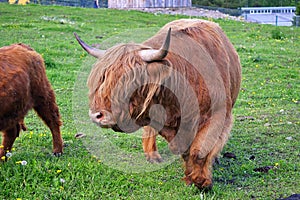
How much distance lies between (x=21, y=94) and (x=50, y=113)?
0.68 metres

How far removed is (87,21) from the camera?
65.3 feet

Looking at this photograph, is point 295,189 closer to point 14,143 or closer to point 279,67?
point 14,143

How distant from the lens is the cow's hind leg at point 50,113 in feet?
19.0

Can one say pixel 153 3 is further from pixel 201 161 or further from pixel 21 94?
pixel 201 161

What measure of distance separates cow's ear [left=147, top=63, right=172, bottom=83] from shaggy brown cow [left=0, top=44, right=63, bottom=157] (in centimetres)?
186

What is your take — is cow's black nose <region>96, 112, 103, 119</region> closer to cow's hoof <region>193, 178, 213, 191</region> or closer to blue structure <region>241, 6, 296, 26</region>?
cow's hoof <region>193, 178, 213, 191</region>

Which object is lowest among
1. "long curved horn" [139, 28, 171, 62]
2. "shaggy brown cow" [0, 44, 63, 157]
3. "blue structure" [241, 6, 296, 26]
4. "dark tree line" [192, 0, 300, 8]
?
"blue structure" [241, 6, 296, 26]

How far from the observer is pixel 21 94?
532cm

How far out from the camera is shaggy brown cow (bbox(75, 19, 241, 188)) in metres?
4.09

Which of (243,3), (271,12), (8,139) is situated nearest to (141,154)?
(8,139)

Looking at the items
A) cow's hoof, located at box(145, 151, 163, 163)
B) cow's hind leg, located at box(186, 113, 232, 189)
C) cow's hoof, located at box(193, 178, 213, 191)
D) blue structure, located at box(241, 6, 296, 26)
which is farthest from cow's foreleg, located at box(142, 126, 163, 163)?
blue structure, located at box(241, 6, 296, 26)

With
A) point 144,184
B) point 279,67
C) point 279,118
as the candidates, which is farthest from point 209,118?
point 279,67

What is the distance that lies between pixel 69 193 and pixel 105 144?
6.47 feet

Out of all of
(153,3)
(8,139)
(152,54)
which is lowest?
(153,3)
